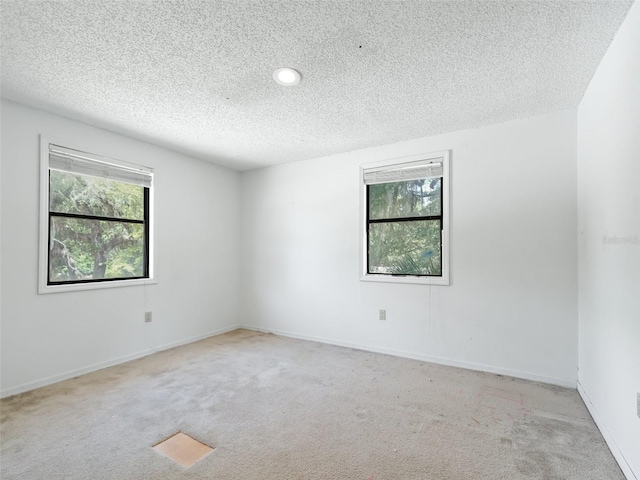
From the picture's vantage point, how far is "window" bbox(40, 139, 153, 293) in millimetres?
2891

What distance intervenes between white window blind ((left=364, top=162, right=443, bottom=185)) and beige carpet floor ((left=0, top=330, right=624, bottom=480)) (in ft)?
6.63

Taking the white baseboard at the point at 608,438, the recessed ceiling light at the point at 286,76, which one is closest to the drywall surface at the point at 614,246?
the white baseboard at the point at 608,438

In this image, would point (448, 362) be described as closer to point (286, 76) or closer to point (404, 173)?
point (404, 173)

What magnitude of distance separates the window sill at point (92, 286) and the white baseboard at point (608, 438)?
162 inches

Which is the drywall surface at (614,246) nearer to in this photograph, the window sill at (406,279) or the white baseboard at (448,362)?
→ the white baseboard at (448,362)

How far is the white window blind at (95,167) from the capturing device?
2912 mm

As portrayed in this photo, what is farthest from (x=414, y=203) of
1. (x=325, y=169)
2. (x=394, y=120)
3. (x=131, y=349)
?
(x=131, y=349)

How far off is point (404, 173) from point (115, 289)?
338 cm

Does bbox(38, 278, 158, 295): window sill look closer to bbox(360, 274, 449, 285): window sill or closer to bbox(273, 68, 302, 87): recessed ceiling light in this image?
bbox(360, 274, 449, 285): window sill

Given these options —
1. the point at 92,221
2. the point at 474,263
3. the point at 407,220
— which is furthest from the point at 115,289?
the point at 474,263

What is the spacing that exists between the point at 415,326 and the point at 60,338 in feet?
11.3

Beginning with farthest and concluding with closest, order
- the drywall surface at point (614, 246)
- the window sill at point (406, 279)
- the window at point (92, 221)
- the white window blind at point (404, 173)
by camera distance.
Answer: the white window blind at point (404, 173)
the window sill at point (406, 279)
the window at point (92, 221)
the drywall surface at point (614, 246)

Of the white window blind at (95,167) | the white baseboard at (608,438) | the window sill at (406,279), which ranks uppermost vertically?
the white window blind at (95,167)

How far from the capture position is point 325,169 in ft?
13.7
